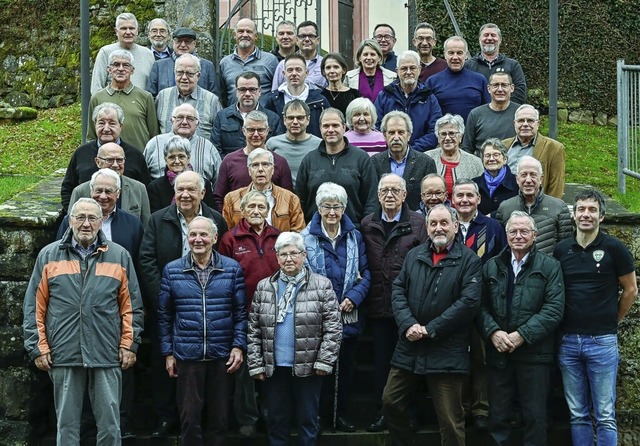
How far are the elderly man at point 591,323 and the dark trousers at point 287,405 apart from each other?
1745 millimetres

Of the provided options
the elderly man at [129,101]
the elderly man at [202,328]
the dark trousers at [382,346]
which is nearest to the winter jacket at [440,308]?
the dark trousers at [382,346]

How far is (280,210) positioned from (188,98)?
183 centimetres

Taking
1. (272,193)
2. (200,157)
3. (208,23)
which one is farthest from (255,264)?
(208,23)

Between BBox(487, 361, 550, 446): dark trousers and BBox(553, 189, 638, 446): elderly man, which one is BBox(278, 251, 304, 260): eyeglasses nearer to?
BBox(487, 361, 550, 446): dark trousers

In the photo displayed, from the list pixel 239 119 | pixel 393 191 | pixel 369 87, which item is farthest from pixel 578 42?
pixel 393 191

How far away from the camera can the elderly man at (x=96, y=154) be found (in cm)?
874

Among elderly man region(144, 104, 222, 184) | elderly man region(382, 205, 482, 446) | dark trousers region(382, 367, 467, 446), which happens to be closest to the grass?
elderly man region(144, 104, 222, 184)

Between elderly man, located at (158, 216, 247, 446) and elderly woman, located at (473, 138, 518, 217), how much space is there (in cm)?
203

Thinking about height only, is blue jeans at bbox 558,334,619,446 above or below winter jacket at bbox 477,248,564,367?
below

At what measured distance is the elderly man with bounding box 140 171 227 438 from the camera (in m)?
8.15

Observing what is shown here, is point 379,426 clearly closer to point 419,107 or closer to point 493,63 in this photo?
point 419,107

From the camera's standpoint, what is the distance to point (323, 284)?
7.93m

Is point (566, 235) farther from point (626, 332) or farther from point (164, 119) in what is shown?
point (164, 119)

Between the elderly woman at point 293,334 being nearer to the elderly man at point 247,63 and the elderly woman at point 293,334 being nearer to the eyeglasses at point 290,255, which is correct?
the eyeglasses at point 290,255
